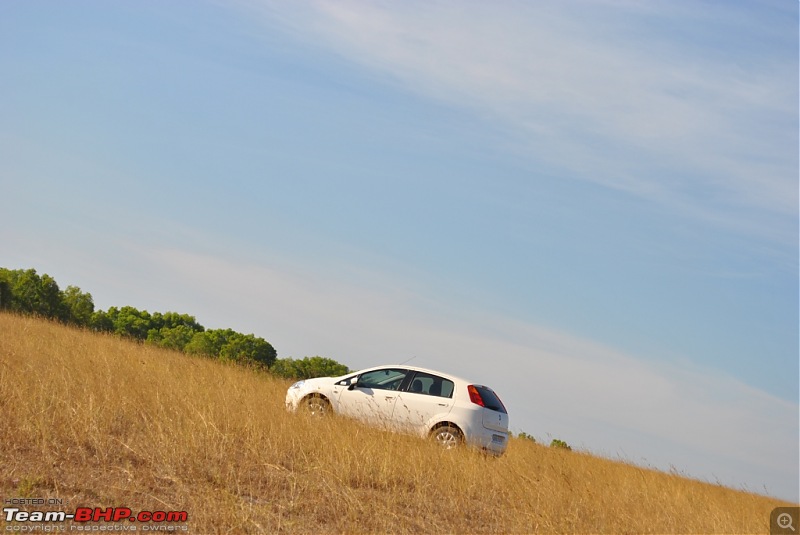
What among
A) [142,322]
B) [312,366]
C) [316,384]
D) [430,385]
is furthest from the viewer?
[142,322]

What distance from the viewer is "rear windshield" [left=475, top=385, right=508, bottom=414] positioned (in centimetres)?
1530

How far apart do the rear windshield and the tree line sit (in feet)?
87.7

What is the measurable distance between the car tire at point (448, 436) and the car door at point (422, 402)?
0.60 ft

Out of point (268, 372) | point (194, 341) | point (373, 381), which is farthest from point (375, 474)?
point (194, 341)

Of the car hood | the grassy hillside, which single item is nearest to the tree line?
the car hood

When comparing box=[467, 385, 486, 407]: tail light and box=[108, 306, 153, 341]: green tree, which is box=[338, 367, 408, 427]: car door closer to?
box=[467, 385, 486, 407]: tail light

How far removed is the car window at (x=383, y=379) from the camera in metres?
15.9

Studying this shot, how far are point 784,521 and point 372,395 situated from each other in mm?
7933

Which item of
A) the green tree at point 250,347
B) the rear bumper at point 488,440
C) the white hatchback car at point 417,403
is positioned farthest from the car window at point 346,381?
the green tree at point 250,347

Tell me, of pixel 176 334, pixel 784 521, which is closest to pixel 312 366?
pixel 176 334

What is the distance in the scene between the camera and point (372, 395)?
15.8 meters

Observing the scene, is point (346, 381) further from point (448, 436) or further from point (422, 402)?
point (448, 436)

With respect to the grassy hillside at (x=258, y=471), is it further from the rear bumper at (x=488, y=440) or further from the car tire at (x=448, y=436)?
the car tire at (x=448, y=436)

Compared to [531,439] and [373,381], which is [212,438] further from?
[531,439]
